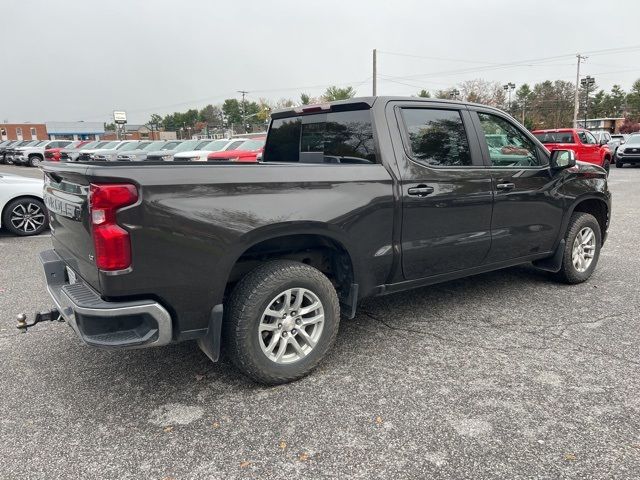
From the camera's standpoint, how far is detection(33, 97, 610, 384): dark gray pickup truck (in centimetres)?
267

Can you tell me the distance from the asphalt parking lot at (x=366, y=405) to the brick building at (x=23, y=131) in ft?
395

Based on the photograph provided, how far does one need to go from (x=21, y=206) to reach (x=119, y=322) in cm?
703

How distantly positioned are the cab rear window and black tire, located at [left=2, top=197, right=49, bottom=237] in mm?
5685

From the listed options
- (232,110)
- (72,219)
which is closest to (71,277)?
(72,219)

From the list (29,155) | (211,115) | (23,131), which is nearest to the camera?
(29,155)

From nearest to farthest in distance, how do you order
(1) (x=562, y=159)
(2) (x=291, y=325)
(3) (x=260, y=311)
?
1. (3) (x=260, y=311)
2. (2) (x=291, y=325)
3. (1) (x=562, y=159)

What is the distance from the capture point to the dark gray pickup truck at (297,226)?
2.67 meters

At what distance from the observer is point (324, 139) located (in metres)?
4.09

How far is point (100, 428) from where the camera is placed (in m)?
2.80

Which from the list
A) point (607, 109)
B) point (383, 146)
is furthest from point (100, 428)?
point (607, 109)

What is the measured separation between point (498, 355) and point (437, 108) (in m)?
1.94

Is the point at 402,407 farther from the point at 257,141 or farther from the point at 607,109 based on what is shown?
the point at 607,109

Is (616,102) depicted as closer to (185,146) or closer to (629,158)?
(629,158)

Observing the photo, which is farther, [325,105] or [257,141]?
[257,141]
